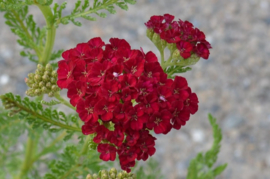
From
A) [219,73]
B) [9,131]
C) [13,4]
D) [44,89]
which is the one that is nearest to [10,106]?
[44,89]

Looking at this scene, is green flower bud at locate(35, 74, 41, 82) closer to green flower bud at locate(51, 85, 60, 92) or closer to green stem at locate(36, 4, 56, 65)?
green flower bud at locate(51, 85, 60, 92)

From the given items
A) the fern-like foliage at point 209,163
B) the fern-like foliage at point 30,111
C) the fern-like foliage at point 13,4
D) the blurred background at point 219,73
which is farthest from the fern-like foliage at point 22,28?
the blurred background at point 219,73

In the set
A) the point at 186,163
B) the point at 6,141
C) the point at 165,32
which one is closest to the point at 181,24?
the point at 165,32

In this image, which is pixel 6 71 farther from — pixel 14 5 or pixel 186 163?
pixel 14 5

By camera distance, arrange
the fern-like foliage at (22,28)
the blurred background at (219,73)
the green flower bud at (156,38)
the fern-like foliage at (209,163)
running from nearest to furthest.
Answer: the green flower bud at (156,38) → the fern-like foliage at (22,28) → the fern-like foliage at (209,163) → the blurred background at (219,73)

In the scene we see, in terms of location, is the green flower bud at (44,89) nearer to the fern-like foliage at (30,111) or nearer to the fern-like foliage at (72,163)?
the fern-like foliage at (30,111)

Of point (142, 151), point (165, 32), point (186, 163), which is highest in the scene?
point (186, 163)
